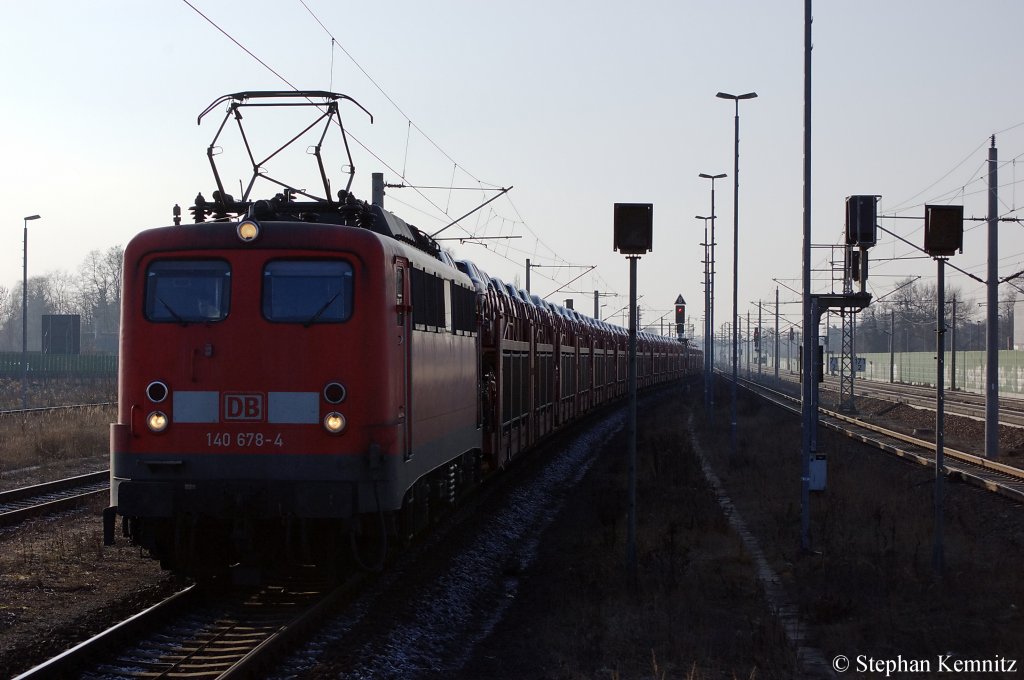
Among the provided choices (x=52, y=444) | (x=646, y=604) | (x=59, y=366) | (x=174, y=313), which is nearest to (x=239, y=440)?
(x=174, y=313)

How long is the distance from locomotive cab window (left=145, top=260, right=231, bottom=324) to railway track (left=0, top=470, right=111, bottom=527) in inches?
251

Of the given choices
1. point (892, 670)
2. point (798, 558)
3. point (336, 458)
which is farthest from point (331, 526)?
point (798, 558)

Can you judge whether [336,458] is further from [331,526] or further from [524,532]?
[524,532]

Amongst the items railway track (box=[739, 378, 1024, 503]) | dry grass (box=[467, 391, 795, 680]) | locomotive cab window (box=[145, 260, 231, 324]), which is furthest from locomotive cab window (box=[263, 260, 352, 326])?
railway track (box=[739, 378, 1024, 503])

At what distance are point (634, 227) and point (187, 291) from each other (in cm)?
480

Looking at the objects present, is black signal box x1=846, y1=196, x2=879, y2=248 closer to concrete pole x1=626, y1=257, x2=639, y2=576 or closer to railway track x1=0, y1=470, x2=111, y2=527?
concrete pole x1=626, y1=257, x2=639, y2=576

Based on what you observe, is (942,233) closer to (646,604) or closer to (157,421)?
(646,604)

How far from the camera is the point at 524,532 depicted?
15812 millimetres

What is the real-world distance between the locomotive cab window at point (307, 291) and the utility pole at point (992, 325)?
1972 cm

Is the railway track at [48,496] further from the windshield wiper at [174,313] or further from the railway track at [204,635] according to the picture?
the windshield wiper at [174,313]

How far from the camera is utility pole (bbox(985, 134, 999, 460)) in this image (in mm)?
26469

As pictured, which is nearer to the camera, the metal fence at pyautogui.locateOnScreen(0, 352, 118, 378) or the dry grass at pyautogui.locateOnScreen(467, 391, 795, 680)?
the dry grass at pyautogui.locateOnScreen(467, 391, 795, 680)

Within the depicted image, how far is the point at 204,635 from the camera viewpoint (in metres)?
9.37

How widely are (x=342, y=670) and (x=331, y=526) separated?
2.24m
